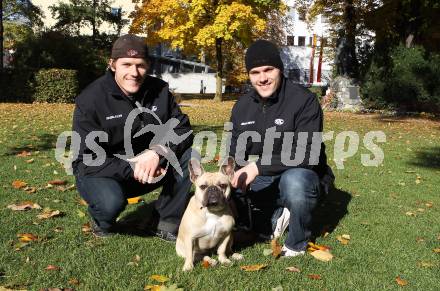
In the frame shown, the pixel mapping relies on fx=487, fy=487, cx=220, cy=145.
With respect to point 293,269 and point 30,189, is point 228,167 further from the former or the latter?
point 30,189

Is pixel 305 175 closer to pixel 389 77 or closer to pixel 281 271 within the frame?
pixel 281 271

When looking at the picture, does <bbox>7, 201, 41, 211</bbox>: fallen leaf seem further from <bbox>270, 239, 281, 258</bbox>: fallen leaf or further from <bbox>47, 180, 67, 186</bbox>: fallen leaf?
<bbox>270, 239, 281, 258</bbox>: fallen leaf

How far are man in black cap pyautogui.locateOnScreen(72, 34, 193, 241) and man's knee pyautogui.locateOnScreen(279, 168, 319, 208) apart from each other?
1.00 metres

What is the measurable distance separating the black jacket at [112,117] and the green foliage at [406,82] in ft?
64.7

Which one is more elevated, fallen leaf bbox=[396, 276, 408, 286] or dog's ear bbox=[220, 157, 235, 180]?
dog's ear bbox=[220, 157, 235, 180]

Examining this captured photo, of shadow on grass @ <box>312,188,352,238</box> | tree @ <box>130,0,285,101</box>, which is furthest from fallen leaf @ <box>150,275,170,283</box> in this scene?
tree @ <box>130,0,285,101</box>

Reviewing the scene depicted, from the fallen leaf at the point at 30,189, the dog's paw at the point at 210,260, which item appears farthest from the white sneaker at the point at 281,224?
the fallen leaf at the point at 30,189

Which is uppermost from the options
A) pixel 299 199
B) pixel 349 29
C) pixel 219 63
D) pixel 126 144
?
pixel 349 29

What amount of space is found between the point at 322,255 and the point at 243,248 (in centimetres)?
75

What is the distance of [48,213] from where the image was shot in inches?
213

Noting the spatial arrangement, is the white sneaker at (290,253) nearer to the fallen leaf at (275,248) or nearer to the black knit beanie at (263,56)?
the fallen leaf at (275,248)

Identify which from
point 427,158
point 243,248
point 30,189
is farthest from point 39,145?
point 427,158

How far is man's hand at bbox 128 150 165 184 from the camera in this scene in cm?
450

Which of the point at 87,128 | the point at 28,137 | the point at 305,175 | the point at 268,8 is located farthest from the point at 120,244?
the point at 268,8
